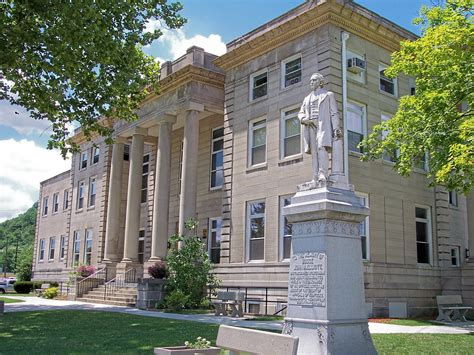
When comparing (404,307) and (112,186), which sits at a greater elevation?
(112,186)

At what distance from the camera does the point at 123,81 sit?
18656mm

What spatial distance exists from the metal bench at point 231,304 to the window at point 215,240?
6884 millimetres

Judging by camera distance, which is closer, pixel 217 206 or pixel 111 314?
pixel 111 314

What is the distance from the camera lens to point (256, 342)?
7.19 metres

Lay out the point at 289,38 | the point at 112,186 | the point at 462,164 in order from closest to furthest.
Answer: the point at 462,164
the point at 289,38
the point at 112,186

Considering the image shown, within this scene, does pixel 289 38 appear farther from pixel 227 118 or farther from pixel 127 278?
pixel 127 278

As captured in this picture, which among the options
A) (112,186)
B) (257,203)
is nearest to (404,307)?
(257,203)

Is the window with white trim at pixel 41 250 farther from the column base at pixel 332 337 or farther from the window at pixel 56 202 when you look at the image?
the column base at pixel 332 337

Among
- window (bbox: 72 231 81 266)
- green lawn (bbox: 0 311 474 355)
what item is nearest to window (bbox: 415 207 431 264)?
green lawn (bbox: 0 311 474 355)

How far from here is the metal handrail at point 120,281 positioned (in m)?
27.4

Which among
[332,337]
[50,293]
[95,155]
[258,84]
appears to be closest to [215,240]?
[258,84]

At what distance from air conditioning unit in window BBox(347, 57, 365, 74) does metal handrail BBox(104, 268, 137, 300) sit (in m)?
15.5

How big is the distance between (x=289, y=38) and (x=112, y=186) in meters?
15.9

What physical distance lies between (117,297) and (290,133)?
11648mm
